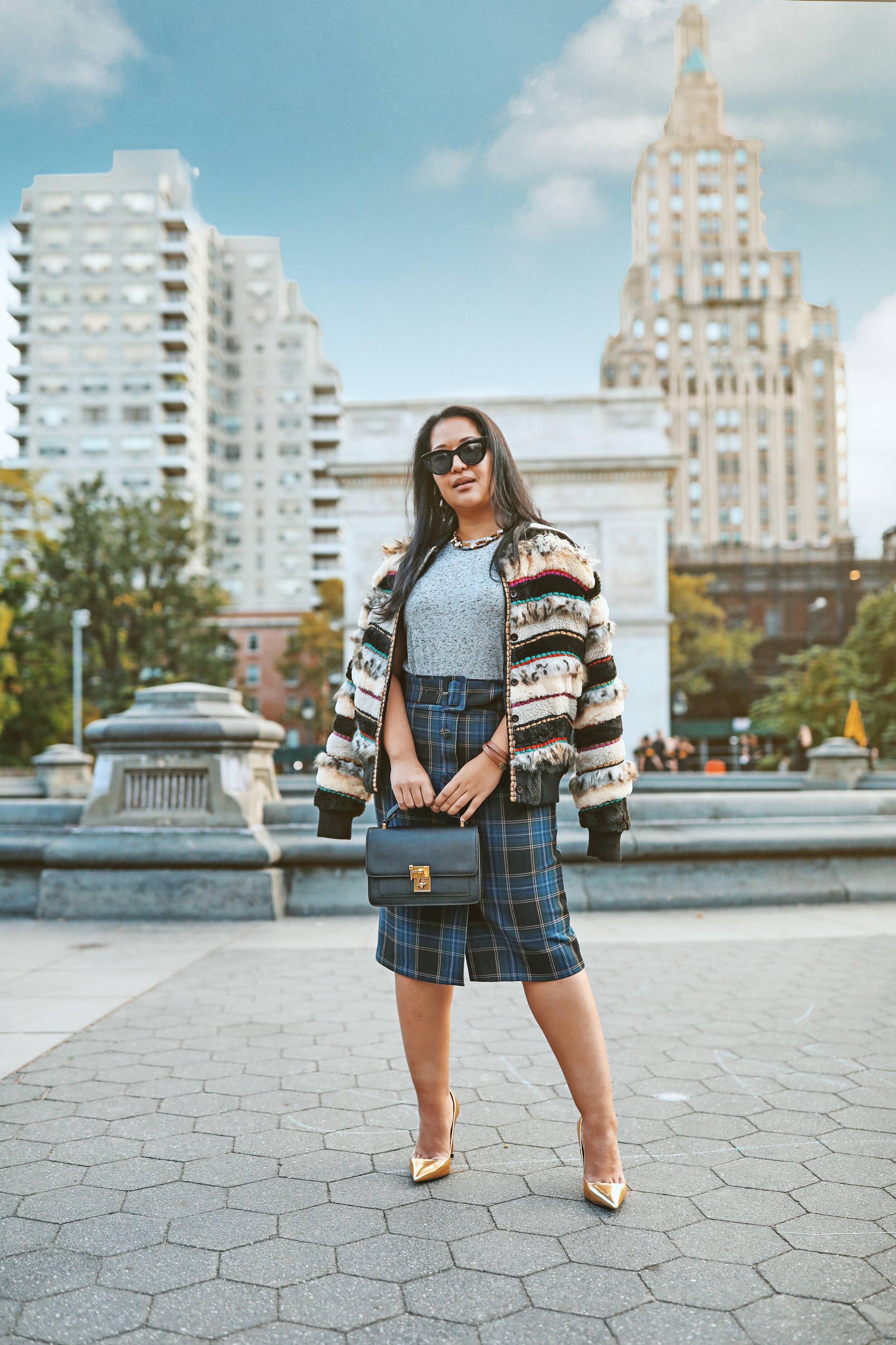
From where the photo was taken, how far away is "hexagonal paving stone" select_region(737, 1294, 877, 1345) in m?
1.92

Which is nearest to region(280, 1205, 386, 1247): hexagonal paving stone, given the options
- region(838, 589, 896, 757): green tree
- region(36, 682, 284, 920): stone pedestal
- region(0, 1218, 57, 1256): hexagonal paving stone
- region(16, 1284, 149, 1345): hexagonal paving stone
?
region(16, 1284, 149, 1345): hexagonal paving stone

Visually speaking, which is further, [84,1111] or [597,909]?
[597,909]

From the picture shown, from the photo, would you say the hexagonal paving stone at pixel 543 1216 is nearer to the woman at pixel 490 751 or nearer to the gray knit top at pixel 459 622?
the woman at pixel 490 751

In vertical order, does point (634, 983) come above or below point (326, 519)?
below

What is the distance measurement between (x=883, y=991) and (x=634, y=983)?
1.08 metres

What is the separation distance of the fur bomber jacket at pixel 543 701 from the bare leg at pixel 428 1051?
440 millimetres

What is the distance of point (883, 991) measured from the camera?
4.66 metres

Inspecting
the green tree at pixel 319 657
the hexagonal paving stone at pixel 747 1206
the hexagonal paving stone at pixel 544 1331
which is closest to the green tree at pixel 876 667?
the green tree at pixel 319 657

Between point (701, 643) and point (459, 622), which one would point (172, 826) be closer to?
point (459, 622)

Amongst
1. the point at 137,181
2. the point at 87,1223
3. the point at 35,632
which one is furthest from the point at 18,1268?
the point at 137,181

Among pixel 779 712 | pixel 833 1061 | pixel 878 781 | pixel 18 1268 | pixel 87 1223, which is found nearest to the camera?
pixel 18 1268

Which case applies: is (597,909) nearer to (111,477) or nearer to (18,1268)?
(18,1268)

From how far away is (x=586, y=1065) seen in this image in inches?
99.2

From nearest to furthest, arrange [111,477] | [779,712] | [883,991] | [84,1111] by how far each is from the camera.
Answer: [84,1111] < [883,991] < [779,712] < [111,477]
